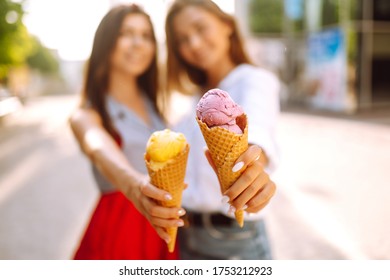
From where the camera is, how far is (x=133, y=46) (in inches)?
73.9

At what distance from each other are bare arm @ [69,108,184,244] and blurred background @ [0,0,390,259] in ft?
1.67

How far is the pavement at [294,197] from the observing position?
3812 millimetres

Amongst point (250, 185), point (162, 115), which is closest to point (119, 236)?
point (162, 115)

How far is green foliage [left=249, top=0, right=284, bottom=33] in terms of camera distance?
51.4ft

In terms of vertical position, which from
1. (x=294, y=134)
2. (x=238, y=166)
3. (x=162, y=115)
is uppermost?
(x=238, y=166)

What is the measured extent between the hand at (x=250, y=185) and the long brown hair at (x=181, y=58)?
798 millimetres

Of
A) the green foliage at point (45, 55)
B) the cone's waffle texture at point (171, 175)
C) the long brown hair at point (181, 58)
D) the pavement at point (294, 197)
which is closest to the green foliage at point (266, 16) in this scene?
the pavement at point (294, 197)

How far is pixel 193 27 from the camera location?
1.72 m

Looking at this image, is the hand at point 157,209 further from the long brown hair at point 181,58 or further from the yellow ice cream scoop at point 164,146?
the long brown hair at point 181,58

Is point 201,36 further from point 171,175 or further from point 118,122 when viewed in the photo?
point 171,175

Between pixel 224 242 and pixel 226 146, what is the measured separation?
795 mm

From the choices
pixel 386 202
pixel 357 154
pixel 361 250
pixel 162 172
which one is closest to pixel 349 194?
pixel 386 202

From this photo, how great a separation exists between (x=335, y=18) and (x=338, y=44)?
824 millimetres
